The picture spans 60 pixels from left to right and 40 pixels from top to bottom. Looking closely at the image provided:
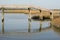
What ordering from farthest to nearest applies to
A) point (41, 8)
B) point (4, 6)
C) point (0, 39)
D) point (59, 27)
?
point (41, 8) < point (4, 6) < point (59, 27) < point (0, 39)

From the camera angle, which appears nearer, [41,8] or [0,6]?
[0,6]

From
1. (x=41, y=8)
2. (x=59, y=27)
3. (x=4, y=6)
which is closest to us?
(x=59, y=27)

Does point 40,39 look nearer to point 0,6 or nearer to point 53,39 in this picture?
point 53,39

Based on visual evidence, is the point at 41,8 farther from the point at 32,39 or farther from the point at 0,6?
the point at 32,39

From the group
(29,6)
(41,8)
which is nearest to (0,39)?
(29,6)

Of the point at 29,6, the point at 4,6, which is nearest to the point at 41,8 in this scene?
the point at 29,6

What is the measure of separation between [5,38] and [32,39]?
3.53m

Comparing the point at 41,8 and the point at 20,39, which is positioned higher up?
the point at 41,8

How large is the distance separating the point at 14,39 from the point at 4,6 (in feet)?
44.2

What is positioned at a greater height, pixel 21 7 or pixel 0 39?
pixel 21 7

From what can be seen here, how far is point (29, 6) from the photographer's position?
4219 cm

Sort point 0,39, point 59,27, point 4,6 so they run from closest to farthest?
point 0,39, point 59,27, point 4,6

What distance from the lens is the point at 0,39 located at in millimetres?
27844

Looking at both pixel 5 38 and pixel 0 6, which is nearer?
pixel 5 38
